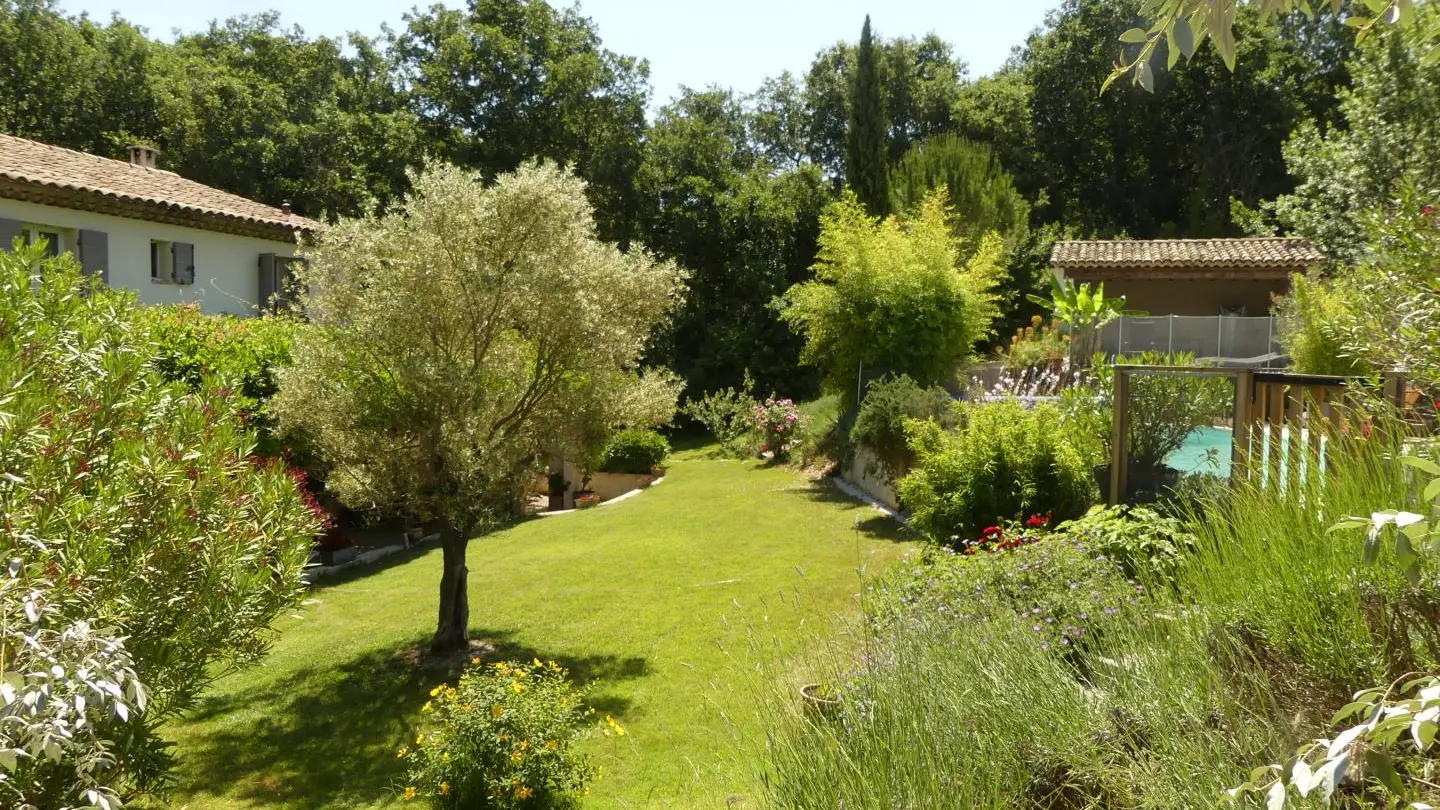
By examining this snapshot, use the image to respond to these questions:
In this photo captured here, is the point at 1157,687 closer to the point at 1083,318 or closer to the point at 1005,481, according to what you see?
the point at 1005,481

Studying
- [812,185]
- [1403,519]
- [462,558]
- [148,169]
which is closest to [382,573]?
[462,558]

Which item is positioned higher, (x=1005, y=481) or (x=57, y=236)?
(x=57, y=236)

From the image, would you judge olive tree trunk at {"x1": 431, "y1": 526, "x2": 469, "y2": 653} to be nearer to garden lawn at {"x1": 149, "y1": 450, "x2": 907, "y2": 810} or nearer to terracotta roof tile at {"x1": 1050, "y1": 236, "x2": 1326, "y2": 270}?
garden lawn at {"x1": 149, "y1": 450, "x2": 907, "y2": 810}

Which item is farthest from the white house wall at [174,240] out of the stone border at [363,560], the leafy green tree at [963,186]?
the leafy green tree at [963,186]

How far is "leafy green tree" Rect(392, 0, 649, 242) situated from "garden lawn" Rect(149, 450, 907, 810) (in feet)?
64.4

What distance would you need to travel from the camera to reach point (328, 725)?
371 inches

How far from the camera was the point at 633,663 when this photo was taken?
10.2 m

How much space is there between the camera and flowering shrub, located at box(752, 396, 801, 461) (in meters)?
23.3

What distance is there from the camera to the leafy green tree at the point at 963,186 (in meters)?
31.6

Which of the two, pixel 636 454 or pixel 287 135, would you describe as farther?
pixel 287 135

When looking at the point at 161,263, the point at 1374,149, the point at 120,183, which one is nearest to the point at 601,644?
the point at 161,263

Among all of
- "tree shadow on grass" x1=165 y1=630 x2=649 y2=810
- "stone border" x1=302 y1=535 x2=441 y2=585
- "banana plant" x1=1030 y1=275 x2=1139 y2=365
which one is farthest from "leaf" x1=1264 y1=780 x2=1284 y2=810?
"banana plant" x1=1030 y1=275 x2=1139 y2=365

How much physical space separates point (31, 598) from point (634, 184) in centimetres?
3286

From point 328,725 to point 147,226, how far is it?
45.8 feet
